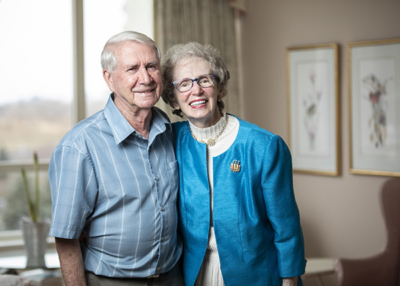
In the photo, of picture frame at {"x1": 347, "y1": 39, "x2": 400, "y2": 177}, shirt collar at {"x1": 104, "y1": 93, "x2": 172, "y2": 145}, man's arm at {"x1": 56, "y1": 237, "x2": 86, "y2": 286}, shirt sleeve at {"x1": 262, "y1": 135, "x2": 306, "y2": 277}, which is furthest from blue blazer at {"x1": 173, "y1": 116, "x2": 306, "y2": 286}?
picture frame at {"x1": 347, "y1": 39, "x2": 400, "y2": 177}

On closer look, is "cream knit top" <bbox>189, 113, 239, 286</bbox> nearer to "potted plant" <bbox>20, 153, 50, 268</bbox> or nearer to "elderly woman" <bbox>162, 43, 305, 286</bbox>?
"elderly woman" <bbox>162, 43, 305, 286</bbox>

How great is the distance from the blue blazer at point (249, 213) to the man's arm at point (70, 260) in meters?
0.44

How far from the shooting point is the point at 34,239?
2473mm

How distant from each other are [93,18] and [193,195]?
7.38ft

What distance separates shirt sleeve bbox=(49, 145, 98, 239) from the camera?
1387 millimetres

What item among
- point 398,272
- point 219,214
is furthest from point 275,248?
point 398,272

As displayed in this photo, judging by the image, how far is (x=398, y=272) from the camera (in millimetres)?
2676

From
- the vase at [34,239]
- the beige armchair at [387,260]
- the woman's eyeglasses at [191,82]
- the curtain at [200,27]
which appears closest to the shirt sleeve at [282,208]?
the woman's eyeglasses at [191,82]

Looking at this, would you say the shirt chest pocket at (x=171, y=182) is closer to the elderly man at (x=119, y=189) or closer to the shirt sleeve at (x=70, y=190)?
the elderly man at (x=119, y=189)

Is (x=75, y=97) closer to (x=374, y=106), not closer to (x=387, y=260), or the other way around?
(x=374, y=106)

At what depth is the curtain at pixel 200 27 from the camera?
317 centimetres

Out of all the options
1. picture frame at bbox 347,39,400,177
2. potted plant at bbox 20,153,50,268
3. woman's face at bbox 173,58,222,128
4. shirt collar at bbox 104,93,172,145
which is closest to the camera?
shirt collar at bbox 104,93,172,145

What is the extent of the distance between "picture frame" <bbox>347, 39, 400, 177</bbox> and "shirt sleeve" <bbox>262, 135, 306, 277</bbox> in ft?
5.87

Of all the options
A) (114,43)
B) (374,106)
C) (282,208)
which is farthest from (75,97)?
(374,106)
